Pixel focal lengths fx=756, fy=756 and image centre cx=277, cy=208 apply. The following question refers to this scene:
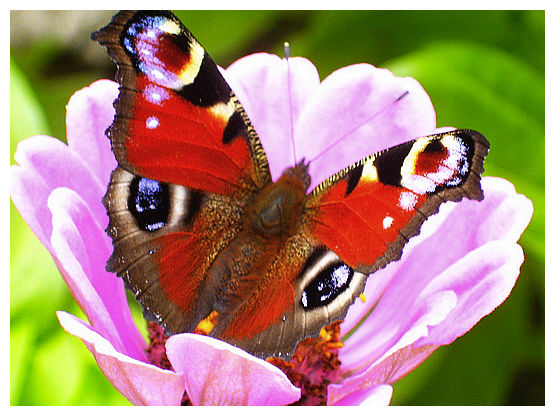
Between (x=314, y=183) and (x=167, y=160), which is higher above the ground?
(x=167, y=160)

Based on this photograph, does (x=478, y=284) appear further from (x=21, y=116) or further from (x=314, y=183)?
(x=21, y=116)

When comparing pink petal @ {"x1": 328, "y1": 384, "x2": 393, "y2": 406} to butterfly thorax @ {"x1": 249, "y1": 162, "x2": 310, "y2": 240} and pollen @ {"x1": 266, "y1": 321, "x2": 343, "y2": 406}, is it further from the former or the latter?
butterfly thorax @ {"x1": 249, "y1": 162, "x2": 310, "y2": 240}

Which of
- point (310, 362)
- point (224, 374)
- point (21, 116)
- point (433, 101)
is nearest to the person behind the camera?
point (224, 374)

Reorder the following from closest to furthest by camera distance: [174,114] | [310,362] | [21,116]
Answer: [174,114], [310,362], [21,116]

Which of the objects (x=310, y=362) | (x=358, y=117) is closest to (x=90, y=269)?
(x=310, y=362)

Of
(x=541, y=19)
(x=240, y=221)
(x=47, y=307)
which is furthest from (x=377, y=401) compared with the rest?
(x=541, y=19)

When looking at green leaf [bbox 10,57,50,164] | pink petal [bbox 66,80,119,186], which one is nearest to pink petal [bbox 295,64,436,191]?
pink petal [bbox 66,80,119,186]

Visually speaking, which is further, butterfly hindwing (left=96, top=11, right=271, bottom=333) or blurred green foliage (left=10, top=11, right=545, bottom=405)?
blurred green foliage (left=10, top=11, right=545, bottom=405)
